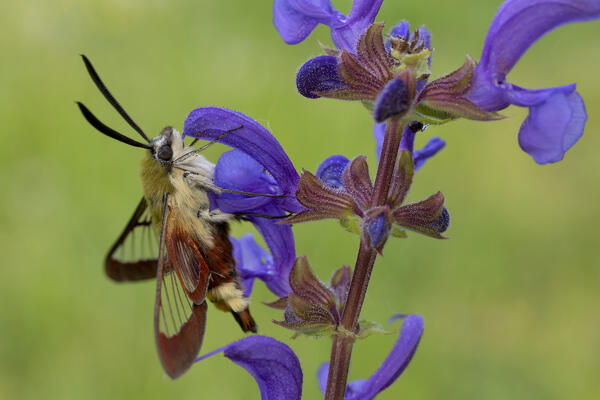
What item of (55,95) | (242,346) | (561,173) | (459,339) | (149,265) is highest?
(55,95)

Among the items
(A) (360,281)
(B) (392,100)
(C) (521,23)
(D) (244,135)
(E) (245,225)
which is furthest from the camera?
(E) (245,225)

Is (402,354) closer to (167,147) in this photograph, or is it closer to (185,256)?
(185,256)

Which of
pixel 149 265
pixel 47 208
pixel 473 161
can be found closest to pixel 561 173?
pixel 473 161

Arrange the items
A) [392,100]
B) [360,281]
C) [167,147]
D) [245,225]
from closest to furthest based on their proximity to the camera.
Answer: [392,100]
[360,281]
[167,147]
[245,225]

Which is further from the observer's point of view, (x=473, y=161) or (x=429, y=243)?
(x=473, y=161)

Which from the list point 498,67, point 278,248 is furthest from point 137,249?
point 498,67

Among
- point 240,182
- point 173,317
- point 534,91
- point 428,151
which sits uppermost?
point 534,91

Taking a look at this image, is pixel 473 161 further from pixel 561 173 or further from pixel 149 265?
pixel 149 265
